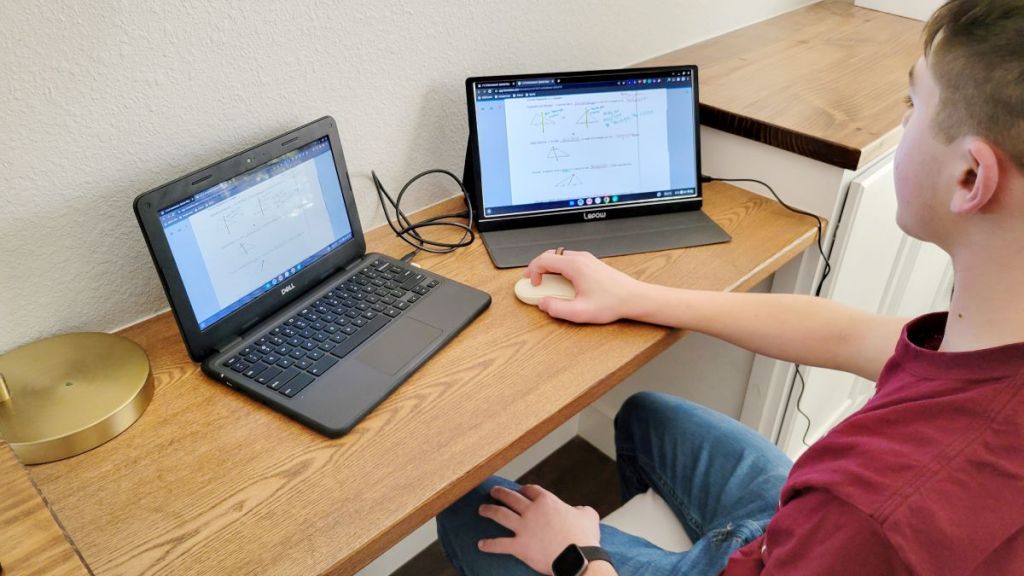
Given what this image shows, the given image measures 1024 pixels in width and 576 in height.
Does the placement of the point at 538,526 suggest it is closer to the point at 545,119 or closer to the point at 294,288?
the point at 294,288

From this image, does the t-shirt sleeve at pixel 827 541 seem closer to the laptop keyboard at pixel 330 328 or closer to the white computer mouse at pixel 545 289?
the white computer mouse at pixel 545 289

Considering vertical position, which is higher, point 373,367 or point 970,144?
point 970,144

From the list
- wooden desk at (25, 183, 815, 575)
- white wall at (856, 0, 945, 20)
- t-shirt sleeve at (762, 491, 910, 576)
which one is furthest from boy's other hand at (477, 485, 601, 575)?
white wall at (856, 0, 945, 20)

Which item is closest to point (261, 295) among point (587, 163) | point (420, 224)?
point (420, 224)

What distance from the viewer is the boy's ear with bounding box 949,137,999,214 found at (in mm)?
608

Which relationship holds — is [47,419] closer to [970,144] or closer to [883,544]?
[883,544]

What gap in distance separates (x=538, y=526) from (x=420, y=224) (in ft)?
1.63

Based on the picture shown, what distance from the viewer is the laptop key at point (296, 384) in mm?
828

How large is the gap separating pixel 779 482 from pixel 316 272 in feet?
2.17

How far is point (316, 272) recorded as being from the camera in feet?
3.25

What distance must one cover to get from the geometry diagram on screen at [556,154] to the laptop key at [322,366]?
0.48 metres

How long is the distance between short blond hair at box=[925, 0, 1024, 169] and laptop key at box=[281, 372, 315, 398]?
0.67 m

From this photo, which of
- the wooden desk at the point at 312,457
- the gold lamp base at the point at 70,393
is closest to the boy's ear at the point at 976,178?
the wooden desk at the point at 312,457

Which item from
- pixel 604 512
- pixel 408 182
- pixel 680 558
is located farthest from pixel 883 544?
pixel 604 512
